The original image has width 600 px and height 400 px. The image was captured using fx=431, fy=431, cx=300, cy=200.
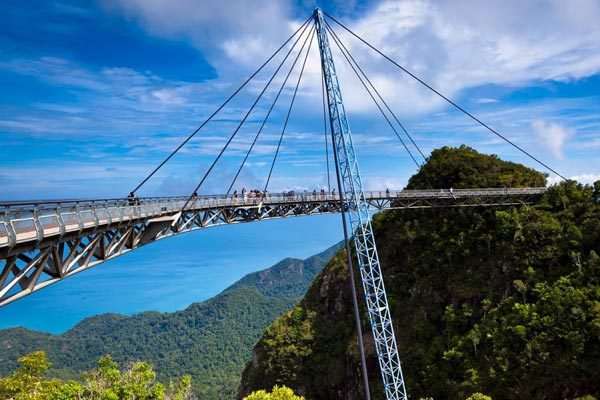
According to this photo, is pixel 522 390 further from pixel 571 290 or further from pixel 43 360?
pixel 43 360

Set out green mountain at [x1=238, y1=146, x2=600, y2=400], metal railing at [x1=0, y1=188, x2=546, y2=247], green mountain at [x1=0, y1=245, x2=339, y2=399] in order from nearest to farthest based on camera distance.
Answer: metal railing at [x1=0, y1=188, x2=546, y2=247]
green mountain at [x1=238, y1=146, x2=600, y2=400]
green mountain at [x1=0, y1=245, x2=339, y2=399]

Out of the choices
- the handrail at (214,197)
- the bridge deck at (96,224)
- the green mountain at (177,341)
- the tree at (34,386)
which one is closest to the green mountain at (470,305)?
the handrail at (214,197)

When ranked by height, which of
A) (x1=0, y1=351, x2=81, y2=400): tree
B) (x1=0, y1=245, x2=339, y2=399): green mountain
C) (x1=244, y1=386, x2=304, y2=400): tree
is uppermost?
(x1=0, y1=351, x2=81, y2=400): tree

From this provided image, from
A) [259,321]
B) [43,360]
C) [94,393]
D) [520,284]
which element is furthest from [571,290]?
[259,321]

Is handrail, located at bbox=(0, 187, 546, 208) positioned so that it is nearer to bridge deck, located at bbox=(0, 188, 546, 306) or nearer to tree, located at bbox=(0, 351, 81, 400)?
bridge deck, located at bbox=(0, 188, 546, 306)

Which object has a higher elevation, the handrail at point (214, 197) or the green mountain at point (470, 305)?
the handrail at point (214, 197)

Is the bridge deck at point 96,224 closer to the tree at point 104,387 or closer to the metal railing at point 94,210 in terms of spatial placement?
the metal railing at point 94,210

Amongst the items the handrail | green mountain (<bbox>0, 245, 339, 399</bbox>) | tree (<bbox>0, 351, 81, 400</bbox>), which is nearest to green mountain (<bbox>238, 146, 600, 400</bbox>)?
the handrail
